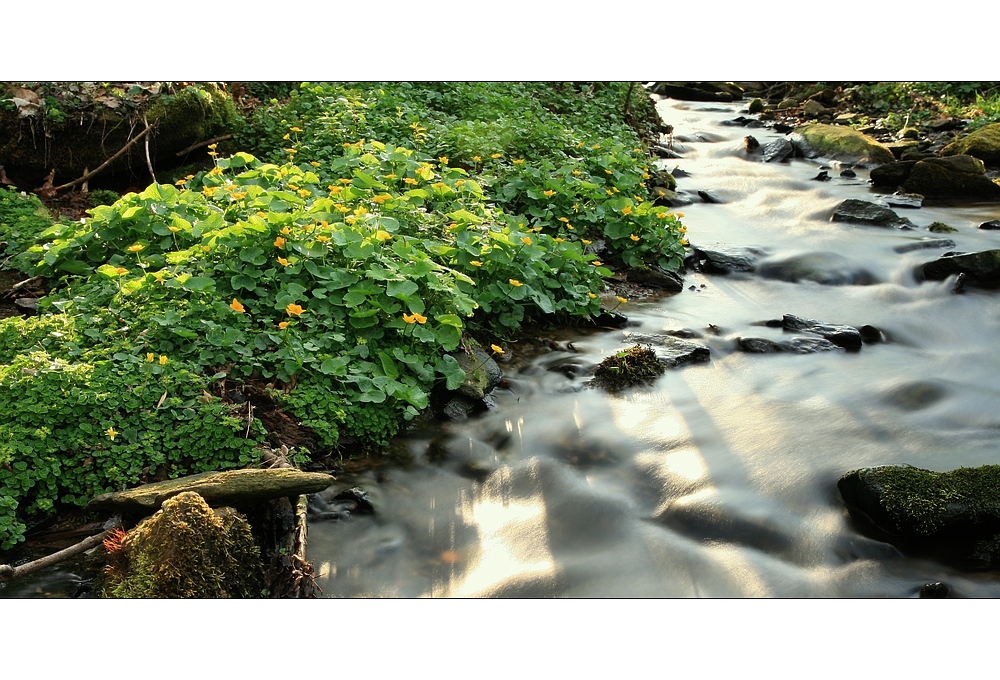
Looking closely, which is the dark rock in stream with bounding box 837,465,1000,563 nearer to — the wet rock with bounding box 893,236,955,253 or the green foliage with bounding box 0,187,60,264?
the wet rock with bounding box 893,236,955,253

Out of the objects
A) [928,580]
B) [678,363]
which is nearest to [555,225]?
[678,363]

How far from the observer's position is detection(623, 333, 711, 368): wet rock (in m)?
4.79

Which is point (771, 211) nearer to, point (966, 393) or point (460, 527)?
point (966, 393)

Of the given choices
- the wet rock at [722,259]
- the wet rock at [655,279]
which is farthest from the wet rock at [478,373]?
the wet rock at [722,259]

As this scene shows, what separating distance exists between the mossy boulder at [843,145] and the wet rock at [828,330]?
474 centimetres

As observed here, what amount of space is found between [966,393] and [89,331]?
4.45m

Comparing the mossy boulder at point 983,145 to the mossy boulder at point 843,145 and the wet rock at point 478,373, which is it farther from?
the wet rock at point 478,373

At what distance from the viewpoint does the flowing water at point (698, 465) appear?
3033 millimetres

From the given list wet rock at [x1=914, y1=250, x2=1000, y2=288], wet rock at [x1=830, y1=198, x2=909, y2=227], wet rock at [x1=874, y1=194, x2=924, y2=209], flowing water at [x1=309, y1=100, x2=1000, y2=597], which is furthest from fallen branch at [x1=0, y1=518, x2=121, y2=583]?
wet rock at [x1=874, y1=194, x2=924, y2=209]

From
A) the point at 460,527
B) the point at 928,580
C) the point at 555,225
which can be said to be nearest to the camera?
the point at 928,580

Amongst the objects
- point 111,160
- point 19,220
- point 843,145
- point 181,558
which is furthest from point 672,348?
point 843,145

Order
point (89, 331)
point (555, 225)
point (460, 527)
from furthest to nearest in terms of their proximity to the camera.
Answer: point (555, 225) → point (89, 331) → point (460, 527)

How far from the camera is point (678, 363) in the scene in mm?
4773

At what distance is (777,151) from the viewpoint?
994 cm
